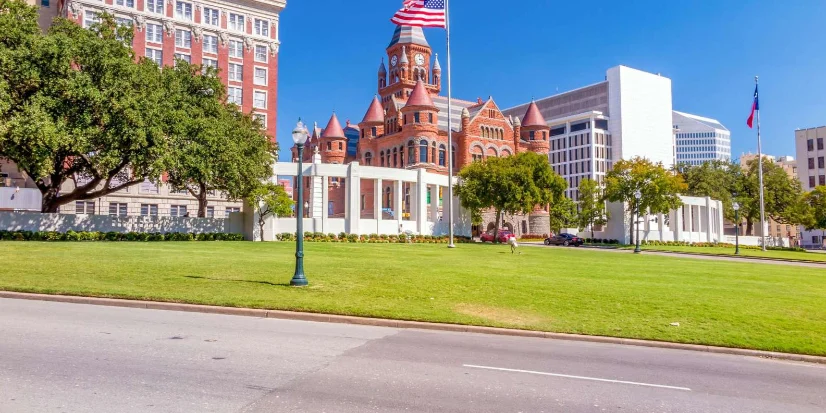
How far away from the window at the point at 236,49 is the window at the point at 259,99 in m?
4.80

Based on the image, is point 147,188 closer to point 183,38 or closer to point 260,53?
point 183,38

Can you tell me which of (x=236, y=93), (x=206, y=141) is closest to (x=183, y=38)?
(x=236, y=93)

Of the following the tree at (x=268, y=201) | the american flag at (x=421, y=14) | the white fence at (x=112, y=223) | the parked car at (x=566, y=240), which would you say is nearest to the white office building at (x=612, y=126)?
the parked car at (x=566, y=240)

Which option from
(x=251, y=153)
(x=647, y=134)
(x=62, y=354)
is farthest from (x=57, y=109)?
(x=647, y=134)

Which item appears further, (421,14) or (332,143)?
(332,143)

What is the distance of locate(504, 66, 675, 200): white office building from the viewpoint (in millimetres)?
126250

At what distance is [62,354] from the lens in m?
8.05

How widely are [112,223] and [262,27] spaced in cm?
4306

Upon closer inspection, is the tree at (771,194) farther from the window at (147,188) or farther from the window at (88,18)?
the window at (88,18)

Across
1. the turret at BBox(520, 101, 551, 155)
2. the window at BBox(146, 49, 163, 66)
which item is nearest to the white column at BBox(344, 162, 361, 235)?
the window at BBox(146, 49, 163, 66)

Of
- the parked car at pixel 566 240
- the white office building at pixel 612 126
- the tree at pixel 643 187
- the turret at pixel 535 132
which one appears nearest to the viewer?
the tree at pixel 643 187

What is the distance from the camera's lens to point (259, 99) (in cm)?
7262

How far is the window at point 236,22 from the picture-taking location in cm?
7150

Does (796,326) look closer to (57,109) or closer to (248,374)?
(248,374)
